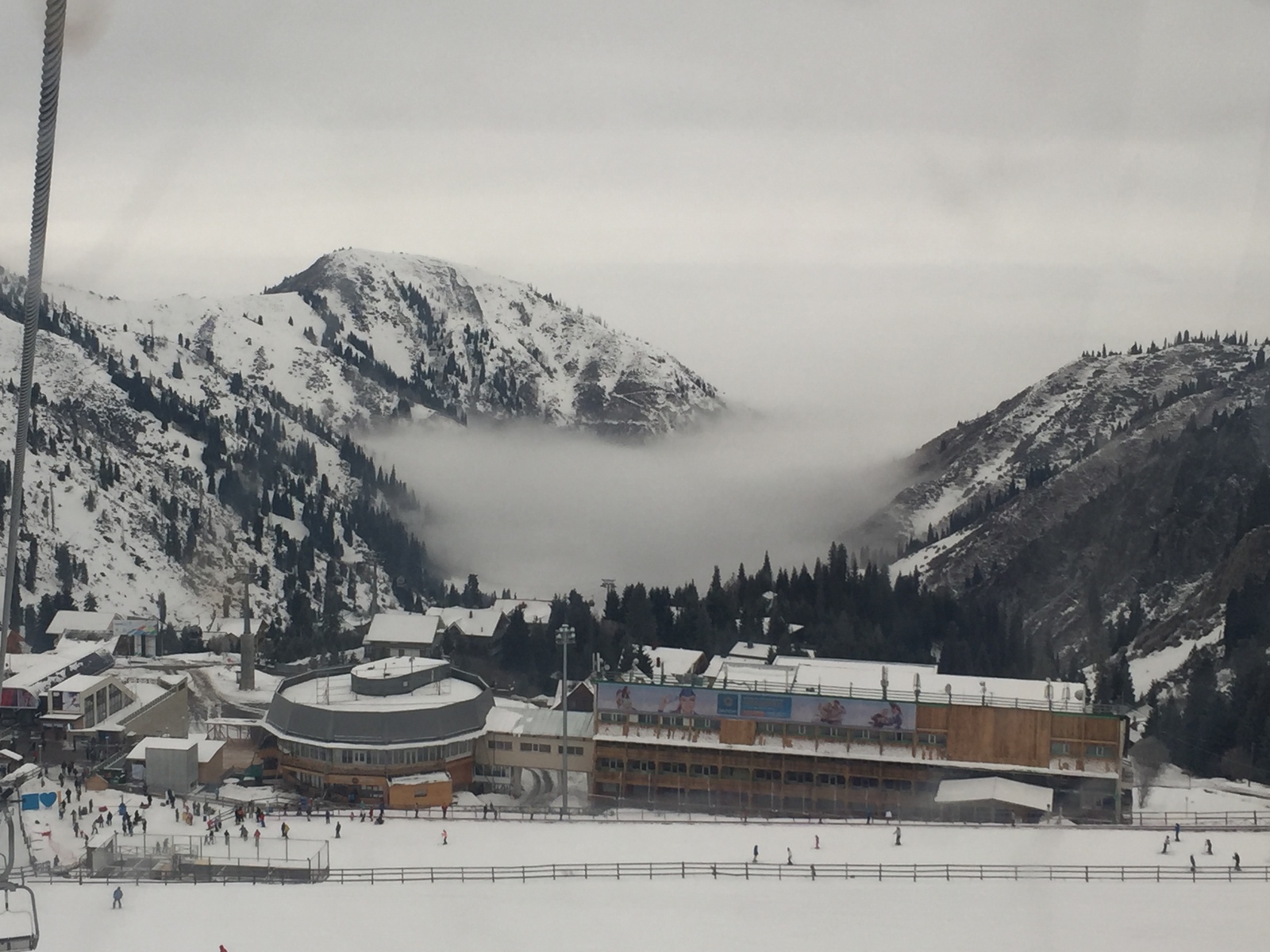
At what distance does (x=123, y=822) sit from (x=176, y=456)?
92.1 meters

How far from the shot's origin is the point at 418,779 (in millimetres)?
37312

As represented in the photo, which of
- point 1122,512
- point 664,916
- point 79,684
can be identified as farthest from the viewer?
point 1122,512

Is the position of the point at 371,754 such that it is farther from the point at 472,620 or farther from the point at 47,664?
the point at 472,620

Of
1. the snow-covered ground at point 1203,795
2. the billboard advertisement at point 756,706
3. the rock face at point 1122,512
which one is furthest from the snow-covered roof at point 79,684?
the rock face at point 1122,512

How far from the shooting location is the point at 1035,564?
3233 inches

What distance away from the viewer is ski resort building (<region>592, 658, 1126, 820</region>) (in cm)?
3581

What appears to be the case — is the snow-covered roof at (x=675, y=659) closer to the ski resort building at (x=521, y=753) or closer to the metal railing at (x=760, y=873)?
the ski resort building at (x=521, y=753)

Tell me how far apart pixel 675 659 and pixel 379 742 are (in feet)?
65.0

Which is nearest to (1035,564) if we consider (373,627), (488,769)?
(373,627)

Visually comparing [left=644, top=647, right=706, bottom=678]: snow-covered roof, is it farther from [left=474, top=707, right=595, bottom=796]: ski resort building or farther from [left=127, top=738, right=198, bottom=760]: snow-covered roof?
[left=127, top=738, right=198, bottom=760]: snow-covered roof

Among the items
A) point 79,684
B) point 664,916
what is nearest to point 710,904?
point 664,916

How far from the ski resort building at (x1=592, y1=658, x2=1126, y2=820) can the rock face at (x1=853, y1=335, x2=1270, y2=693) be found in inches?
855

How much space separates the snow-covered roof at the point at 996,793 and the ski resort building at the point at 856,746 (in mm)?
66

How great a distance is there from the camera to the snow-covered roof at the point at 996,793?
34344 mm
